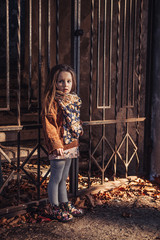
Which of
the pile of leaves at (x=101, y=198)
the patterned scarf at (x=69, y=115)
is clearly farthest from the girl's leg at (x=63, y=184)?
the patterned scarf at (x=69, y=115)

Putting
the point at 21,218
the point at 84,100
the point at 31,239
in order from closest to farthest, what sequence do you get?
1. the point at 31,239
2. the point at 21,218
3. the point at 84,100

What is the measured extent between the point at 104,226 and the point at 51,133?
3.60 ft

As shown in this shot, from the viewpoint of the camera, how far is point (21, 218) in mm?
2908

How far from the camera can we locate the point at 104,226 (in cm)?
280

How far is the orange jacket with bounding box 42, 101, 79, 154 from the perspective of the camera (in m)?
2.69

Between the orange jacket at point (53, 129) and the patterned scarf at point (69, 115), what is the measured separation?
0.04m

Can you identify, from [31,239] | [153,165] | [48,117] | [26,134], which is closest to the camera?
[31,239]

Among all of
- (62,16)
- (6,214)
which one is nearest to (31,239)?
(6,214)

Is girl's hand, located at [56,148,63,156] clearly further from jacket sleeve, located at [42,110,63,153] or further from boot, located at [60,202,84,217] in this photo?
boot, located at [60,202,84,217]

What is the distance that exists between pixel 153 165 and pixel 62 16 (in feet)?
11.4

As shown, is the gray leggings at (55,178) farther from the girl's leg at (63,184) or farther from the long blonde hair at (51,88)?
the long blonde hair at (51,88)

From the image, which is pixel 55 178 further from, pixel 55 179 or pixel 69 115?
pixel 69 115

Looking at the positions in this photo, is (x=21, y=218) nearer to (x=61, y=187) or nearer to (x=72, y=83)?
(x=61, y=187)

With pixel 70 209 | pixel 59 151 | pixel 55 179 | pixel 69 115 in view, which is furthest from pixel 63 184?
pixel 69 115
